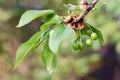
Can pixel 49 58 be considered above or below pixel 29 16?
below

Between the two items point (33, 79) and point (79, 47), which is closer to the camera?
point (79, 47)

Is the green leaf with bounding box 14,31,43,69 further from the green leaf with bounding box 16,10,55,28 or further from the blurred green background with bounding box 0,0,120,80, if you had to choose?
the blurred green background with bounding box 0,0,120,80

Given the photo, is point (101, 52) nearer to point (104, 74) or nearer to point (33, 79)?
point (104, 74)

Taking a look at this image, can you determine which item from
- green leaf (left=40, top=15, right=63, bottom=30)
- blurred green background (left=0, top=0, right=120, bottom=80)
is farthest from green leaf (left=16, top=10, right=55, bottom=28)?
blurred green background (left=0, top=0, right=120, bottom=80)

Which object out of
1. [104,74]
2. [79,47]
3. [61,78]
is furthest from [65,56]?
[79,47]

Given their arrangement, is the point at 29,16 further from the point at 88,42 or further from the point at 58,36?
the point at 88,42

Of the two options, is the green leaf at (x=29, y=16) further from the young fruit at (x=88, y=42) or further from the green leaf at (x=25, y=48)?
the young fruit at (x=88, y=42)

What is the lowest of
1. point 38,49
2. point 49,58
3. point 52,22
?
point 38,49

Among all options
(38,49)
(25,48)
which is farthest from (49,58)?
(38,49)

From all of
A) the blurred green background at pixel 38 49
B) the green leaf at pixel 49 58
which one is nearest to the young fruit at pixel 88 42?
→ the green leaf at pixel 49 58
